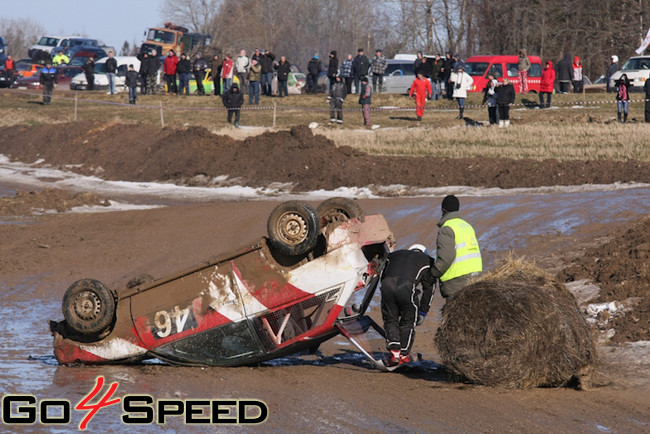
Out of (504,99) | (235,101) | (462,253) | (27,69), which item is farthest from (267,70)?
(462,253)

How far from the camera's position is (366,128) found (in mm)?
31766

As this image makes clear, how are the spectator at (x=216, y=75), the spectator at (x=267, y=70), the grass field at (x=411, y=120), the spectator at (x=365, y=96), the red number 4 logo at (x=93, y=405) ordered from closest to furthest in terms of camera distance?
the red number 4 logo at (x=93, y=405)
the grass field at (x=411, y=120)
the spectator at (x=365, y=96)
the spectator at (x=267, y=70)
the spectator at (x=216, y=75)

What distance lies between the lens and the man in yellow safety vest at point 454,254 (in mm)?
9516

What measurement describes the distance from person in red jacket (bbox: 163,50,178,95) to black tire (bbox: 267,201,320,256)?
3217 cm

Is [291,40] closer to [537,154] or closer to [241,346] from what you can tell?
[537,154]

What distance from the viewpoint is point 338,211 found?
9750 millimetres

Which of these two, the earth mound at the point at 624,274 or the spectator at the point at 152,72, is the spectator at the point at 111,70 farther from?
the earth mound at the point at 624,274

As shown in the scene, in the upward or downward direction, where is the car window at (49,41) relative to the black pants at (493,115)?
upward

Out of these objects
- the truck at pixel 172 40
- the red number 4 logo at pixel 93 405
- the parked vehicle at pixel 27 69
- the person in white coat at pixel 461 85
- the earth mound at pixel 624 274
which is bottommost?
the red number 4 logo at pixel 93 405

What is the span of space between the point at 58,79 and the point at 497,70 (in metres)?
24.1

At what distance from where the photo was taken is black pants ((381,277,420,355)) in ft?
30.5

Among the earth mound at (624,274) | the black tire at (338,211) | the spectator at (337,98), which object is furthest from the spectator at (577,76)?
the black tire at (338,211)

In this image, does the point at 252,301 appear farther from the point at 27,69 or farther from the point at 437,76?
the point at 27,69

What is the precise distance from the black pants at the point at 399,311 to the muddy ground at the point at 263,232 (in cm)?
40
